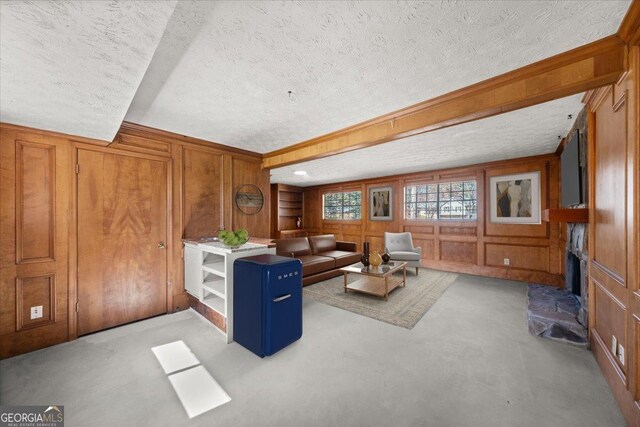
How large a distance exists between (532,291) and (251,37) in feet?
16.9

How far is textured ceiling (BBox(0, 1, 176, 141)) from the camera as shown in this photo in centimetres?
101

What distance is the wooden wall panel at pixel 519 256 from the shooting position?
Answer: 4.61 metres

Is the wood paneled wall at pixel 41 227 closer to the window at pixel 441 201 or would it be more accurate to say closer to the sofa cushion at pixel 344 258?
the sofa cushion at pixel 344 258

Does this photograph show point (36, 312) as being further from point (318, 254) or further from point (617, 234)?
point (617, 234)

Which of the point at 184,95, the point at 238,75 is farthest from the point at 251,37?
the point at 184,95

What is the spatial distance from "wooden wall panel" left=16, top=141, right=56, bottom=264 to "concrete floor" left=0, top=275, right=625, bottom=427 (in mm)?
991

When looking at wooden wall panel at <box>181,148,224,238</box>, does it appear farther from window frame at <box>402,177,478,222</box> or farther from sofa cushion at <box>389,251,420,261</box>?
window frame at <box>402,177,478,222</box>

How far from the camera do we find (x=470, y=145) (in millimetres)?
3891

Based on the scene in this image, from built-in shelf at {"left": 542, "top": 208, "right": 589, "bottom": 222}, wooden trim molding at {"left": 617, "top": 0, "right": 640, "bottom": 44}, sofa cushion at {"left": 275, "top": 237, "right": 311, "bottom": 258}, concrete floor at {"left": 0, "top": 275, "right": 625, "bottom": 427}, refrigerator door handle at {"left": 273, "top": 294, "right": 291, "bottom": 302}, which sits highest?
wooden trim molding at {"left": 617, "top": 0, "right": 640, "bottom": 44}

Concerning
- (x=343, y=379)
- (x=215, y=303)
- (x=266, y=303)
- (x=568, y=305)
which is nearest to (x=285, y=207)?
(x=215, y=303)

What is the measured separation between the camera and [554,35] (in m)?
1.49

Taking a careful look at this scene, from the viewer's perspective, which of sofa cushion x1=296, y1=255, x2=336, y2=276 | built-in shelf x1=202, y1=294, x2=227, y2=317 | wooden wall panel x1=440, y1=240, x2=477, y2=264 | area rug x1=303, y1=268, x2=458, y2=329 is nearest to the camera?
built-in shelf x1=202, y1=294, x2=227, y2=317

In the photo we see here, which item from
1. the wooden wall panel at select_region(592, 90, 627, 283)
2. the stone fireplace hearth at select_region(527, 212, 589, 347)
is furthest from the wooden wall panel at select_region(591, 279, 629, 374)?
the stone fireplace hearth at select_region(527, 212, 589, 347)

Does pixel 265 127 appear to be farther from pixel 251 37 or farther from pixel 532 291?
pixel 532 291
